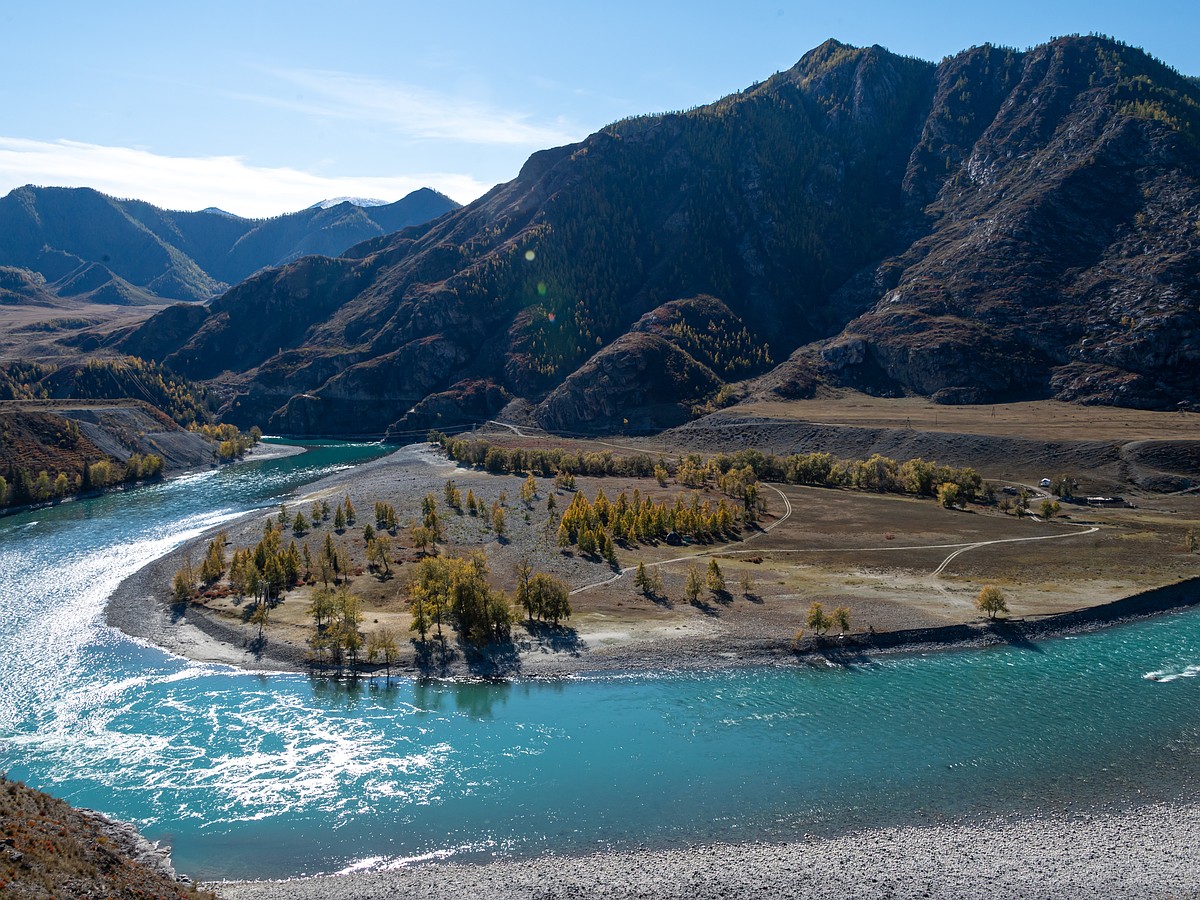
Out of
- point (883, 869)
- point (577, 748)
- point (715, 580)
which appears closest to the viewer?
point (883, 869)

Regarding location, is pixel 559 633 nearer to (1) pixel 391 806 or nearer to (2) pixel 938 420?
(1) pixel 391 806

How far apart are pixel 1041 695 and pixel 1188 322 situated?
6507 inches

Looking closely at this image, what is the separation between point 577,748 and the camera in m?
54.4

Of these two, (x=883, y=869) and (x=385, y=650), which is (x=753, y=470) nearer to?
(x=385, y=650)

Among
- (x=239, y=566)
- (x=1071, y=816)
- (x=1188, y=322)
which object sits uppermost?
(x=1188, y=322)

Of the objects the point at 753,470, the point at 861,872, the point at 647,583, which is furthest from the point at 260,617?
the point at 753,470

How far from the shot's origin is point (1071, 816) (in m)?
45.7

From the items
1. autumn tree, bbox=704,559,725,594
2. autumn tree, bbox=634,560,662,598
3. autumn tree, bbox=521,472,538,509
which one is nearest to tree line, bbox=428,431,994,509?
autumn tree, bbox=521,472,538,509

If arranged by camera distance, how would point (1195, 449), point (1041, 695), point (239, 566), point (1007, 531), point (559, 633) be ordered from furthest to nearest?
point (1195, 449)
point (1007, 531)
point (239, 566)
point (559, 633)
point (1041, 695)

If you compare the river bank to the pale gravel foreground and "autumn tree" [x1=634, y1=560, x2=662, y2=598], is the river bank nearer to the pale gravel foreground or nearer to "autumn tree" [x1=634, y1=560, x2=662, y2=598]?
"autumn tree" [x1=634, y1=560, x2=662, y2=598]

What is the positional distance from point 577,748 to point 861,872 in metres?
20.7

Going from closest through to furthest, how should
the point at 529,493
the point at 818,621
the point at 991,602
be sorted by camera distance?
the point at 818,621 → the point at 991,602 → the point at 529,493

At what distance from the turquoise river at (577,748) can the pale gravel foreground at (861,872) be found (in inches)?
64.6

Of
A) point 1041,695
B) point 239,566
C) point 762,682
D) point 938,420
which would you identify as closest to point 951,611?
point 1041,695
